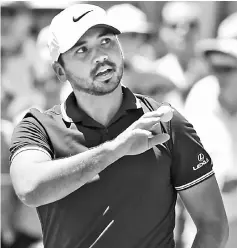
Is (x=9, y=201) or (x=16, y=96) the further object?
(x=16, y=96)

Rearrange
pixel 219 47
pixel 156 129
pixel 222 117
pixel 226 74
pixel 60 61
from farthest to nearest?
pixel 219 47, pixel 226 74, pixel 222 117, pixel 60 61, pixel 156 129

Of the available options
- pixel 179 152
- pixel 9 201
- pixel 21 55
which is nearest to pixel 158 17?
pixel 21 55

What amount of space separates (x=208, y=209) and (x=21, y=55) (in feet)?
12.4

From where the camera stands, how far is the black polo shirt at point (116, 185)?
2049 mm

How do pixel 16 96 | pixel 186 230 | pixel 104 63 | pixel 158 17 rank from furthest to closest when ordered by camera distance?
1. pixel 158 17
2. pixel 16 96
3. pixel 186 230
4. pixel 104 63

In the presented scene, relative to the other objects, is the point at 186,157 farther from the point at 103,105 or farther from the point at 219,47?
the point at 219,47

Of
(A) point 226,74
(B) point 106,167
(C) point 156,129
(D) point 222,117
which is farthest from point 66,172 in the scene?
(A) point 226,74

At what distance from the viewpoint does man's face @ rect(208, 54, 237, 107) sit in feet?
13.5

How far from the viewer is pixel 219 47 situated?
4469mm

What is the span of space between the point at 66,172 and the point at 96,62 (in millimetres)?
402

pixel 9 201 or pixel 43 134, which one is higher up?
pixel 43 134

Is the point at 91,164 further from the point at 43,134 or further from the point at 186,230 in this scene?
the point at 186,230

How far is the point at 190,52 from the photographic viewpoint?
481cm

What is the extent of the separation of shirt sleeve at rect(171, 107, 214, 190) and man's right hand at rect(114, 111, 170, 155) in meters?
0.27
